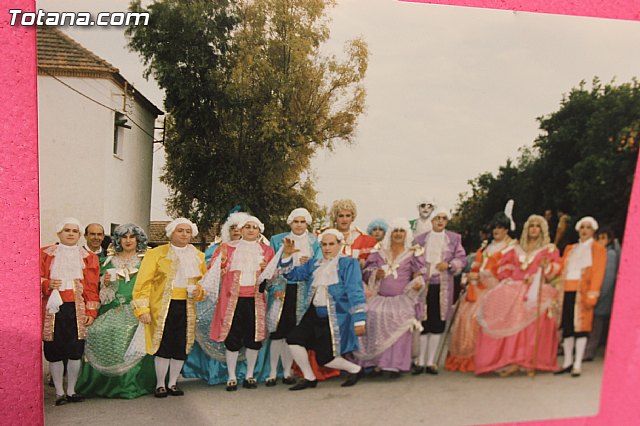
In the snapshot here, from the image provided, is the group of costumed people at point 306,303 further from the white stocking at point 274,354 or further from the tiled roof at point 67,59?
the tiled roof at point 67,59

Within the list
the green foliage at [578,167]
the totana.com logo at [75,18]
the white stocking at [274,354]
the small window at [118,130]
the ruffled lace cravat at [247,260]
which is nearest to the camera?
the totana.com logo at [75,18]

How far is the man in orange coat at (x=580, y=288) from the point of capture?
377 centimetres

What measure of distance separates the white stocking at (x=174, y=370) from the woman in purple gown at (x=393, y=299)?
921 mm

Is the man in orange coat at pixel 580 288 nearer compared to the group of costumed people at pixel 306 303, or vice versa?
the group of costumed people at pixel 306 303

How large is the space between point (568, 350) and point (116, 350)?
2462 millimetres

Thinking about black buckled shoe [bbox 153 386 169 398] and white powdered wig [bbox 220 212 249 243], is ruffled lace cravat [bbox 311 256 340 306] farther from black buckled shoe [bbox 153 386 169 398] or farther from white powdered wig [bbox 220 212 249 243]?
black buckled shoe [bbox 153 386 169 398]

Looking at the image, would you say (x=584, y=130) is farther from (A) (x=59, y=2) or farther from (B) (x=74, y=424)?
(B) (x=74, y=424)

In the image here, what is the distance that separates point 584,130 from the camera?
3.74m

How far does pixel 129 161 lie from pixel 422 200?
1.49m

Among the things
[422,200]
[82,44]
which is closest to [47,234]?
[82,44]

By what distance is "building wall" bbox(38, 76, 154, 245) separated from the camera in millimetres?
2926

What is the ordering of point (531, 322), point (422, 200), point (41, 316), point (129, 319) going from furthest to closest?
point (531, 322) < point (422, 200) < point (129, 319) < point (41, 316)

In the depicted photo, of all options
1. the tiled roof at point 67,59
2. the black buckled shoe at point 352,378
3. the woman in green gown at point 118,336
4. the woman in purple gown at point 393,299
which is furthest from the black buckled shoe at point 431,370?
the tiled roof at point 67,59

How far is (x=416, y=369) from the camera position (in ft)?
12.0
